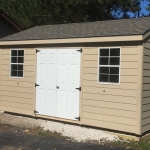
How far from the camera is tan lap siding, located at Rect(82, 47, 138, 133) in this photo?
26.3ft

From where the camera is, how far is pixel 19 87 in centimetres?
1069

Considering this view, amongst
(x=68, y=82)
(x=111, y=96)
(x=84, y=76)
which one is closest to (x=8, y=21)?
(x=68, y=82)

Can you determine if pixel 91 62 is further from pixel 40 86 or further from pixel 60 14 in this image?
pixel 60 14

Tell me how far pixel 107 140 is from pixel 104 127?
660 mm

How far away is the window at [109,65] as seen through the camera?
8.34 meters

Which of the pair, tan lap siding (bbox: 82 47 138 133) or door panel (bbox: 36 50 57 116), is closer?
tan lap siding (bbox: 82 47 138 133)

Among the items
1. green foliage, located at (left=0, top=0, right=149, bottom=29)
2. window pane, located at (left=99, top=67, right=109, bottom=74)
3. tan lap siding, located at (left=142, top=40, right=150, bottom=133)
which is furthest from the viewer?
green foliage, located at (left=0, top=0, right=149, bottom=29)

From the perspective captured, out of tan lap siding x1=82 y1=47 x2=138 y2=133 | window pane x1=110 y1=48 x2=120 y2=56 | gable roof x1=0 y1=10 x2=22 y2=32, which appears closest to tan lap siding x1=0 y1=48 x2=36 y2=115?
tan lap siding x1=82 y1=47 x2=138 y2=133

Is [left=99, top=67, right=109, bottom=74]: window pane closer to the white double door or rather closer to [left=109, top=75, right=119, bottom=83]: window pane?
[left=109, top=75, right=119, bottom=83]: window pane

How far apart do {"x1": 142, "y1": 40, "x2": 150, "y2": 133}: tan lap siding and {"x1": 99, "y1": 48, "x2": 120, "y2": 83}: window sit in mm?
728

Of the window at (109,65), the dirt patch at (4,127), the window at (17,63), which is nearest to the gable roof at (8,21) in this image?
the window at (17,63)

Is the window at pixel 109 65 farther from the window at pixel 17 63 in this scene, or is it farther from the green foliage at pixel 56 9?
the green foliage at pixel 56 9

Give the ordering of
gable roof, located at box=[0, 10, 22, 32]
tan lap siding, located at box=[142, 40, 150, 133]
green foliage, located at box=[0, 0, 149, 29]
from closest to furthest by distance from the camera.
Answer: tan lap siding, located at box=[142, 40, 150, 133]
gable roof, located at box=[0, 10, 22, 32]
green foliage, located at box=[0, 0, 149, 29]

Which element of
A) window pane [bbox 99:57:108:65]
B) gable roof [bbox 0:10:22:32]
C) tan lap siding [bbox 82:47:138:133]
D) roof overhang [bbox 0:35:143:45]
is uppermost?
gable roof [bbox 0:10:22:32]
